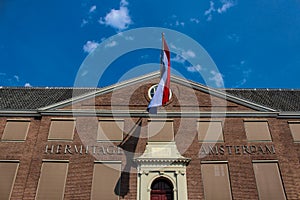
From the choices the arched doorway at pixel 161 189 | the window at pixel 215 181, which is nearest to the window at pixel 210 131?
the window at pixel 215 181

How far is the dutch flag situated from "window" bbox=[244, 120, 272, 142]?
227 inches

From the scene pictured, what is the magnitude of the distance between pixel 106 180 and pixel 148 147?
3016mm

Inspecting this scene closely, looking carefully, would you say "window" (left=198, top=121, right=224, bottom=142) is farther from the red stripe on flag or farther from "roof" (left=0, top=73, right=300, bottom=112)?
the red stripe on flag

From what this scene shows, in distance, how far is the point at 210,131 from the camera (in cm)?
1792

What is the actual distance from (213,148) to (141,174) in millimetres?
4659

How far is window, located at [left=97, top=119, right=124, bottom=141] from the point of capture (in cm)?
1762

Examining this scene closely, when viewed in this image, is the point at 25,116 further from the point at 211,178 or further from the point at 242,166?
the point at 242,166

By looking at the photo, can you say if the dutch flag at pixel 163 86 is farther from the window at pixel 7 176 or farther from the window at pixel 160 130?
the window at pixel 7 176

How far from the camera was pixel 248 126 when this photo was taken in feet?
59.8

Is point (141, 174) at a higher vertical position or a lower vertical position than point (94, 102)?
lower

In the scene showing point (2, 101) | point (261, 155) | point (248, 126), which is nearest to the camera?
point (261, 155)

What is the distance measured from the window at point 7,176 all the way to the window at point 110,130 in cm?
515

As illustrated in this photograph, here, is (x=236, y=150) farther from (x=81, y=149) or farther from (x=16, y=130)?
(x=16, y=130)

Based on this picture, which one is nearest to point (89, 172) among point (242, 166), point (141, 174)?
point (141, 174)
